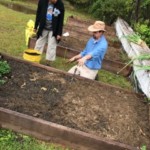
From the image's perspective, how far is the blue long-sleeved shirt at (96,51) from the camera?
615cm

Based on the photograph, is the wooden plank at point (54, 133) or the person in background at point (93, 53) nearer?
the wooden plank at point (54, 133)

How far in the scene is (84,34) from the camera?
36.1 ft

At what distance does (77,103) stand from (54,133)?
3.41 feet

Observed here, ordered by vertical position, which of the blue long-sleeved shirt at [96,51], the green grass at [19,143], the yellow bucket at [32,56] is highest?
the blue long-sleeved shirt at [96,51]

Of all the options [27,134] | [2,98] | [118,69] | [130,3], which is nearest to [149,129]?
[27,134]

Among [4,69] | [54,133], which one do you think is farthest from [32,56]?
[54,133]

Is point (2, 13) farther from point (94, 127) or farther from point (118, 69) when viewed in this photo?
point (94, 127)

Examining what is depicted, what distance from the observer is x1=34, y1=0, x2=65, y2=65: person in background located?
701 cm

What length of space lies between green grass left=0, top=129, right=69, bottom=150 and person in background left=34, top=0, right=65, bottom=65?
3223 millimetres

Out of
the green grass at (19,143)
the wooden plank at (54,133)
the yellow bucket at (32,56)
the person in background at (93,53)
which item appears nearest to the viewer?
the green grass at (19,143)

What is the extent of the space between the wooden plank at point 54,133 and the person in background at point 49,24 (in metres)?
3.10

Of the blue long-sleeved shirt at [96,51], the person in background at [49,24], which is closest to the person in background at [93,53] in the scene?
the blue long-sleeved shirt at [96,51]

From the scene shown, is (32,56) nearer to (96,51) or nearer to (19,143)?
(96,51)

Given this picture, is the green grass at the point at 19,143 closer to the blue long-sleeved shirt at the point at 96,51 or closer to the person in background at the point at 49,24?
the blue long-sleeved shirt at the point at 96,51
